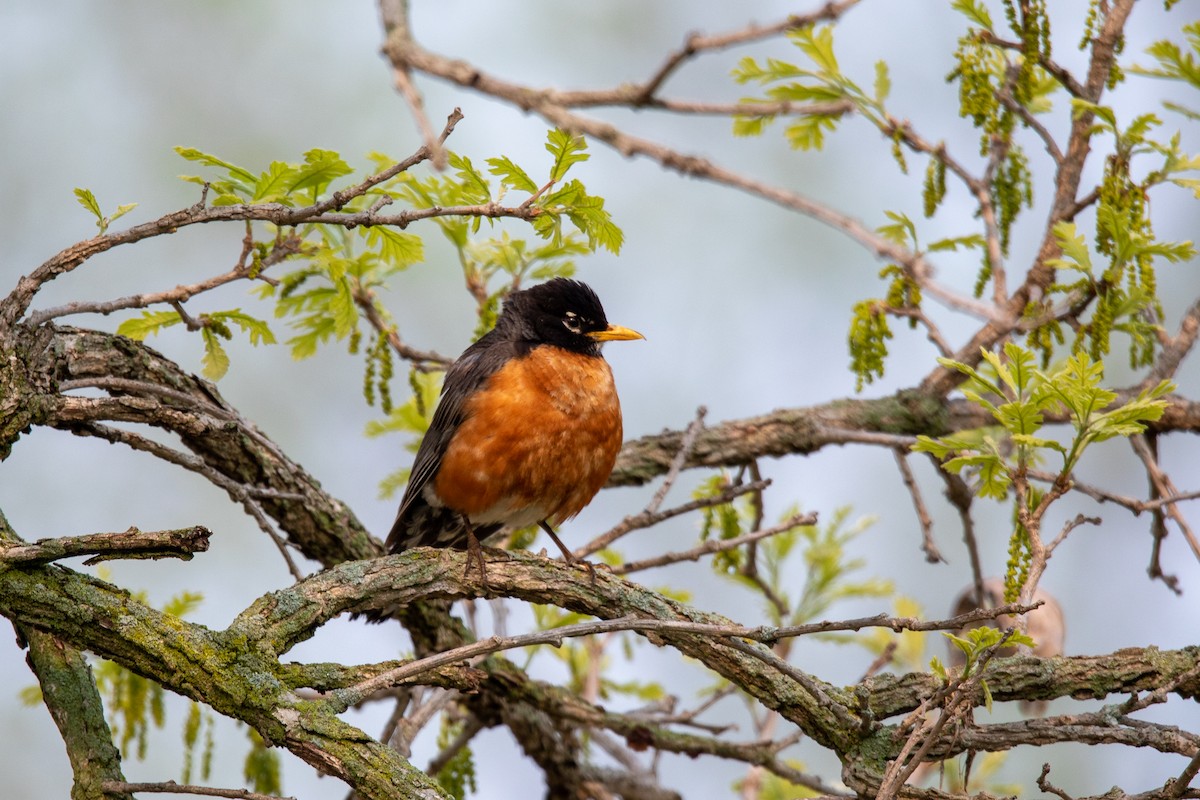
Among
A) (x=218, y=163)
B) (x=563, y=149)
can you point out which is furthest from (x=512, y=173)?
(x=218, y=163)

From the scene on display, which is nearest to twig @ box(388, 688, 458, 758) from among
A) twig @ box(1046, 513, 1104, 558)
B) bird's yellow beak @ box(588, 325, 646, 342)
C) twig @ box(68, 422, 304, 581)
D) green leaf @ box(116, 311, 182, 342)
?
twig @ box(68, 422, 304, 581)

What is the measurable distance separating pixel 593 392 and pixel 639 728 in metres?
1.20

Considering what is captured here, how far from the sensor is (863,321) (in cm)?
371

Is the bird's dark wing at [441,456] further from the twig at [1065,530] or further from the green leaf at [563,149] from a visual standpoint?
the twig at [1065,530]

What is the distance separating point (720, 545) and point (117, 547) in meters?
1.94

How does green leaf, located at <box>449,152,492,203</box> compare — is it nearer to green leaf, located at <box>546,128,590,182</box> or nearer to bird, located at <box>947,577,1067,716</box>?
green leaf, located at <box>546,128,590,182</box>

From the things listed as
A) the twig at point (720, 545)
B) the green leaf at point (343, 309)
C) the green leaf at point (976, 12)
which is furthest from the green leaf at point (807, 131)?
the green leaf at point (343, 309)

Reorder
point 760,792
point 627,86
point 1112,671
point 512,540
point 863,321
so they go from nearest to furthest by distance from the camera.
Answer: point 1112,671, point 863,321, point 627,86, point 512,540, point 760,792

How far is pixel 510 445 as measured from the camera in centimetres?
390

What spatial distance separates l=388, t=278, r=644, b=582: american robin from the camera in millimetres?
3900

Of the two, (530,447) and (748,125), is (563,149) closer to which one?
(530,447)

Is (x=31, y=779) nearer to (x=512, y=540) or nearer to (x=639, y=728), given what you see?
(x=512, y=540)

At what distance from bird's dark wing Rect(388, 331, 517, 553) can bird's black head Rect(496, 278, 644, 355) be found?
9.7 inches

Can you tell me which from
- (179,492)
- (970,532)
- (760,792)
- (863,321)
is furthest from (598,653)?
(179,492)
